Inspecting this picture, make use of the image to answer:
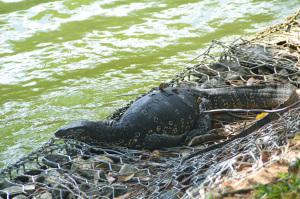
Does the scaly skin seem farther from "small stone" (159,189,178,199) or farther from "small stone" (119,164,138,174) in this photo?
"small stone" (159,189,178,199)

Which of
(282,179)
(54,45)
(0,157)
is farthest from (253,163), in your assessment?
(54,45)

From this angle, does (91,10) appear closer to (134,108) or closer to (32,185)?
(134,108)

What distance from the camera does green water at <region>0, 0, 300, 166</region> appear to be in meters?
9.29

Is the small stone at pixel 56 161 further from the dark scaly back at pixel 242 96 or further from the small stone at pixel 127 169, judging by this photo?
the dark scaly back at pixel 242 96

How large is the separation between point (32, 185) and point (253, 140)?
6.40 feet

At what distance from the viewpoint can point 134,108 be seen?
598 cm

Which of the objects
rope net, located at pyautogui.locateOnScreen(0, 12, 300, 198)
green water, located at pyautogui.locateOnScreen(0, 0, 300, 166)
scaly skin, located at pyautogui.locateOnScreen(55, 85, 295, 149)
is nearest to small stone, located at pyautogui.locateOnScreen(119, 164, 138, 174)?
rope net, located at pyautogui.locateOnScreen(0, 12, 300, 198)

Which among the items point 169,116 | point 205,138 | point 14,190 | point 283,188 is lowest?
point 14,190

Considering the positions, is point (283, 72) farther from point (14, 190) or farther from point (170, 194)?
point (14, 190)

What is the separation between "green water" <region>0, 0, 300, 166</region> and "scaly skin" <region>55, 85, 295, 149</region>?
7.33 ft

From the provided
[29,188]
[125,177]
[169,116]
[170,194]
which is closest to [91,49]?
[169,116]

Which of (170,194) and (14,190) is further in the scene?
(14,190)

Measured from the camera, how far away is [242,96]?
6.48m

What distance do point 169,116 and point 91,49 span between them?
5.98 metres
